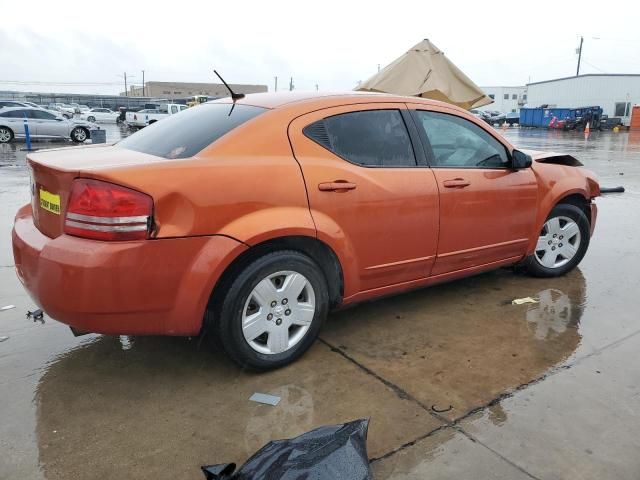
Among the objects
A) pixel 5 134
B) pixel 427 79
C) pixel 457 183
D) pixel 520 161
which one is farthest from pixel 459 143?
pixel 5 134

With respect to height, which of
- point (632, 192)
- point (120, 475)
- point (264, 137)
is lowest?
point (120, 475)

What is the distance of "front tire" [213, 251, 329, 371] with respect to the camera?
2.85 m

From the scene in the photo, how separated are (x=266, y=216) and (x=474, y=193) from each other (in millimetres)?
1698

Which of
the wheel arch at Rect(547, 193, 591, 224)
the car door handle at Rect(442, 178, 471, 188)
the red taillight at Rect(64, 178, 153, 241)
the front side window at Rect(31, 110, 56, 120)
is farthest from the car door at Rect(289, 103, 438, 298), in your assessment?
the front side window at Rect(31, 110, 56, 120)

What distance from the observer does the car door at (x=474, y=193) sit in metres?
3.72

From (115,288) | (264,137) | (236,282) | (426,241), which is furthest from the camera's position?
(426,241)

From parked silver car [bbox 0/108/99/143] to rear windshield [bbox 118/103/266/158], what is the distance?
18.1 meters

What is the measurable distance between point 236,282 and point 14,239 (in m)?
1.36

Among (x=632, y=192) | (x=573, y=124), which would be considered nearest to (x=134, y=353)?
(x=632, y=192)

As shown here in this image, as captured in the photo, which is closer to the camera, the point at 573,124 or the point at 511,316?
Answer: the point at 511,316

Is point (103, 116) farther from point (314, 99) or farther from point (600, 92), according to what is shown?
point (600, 92)

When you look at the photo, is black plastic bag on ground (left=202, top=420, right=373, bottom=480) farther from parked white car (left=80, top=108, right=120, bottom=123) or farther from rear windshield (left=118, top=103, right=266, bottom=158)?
parked white car (left=80, top=108, right=120, bottom=123)

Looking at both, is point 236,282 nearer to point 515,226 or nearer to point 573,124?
point 515,226

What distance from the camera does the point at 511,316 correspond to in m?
3.94
